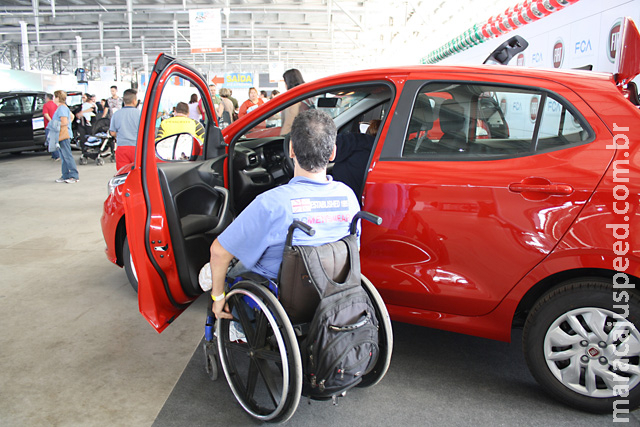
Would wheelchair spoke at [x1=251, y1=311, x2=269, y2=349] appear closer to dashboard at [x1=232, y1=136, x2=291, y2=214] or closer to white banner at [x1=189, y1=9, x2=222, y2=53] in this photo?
dashboard at [x1=232, y1=136, x2=291, y2=214]

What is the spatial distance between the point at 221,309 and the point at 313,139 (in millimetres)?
817

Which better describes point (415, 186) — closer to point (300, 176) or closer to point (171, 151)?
point (300, 176)

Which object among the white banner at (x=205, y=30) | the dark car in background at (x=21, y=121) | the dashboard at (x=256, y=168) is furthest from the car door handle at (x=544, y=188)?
the white banner at (x=205, y=30)

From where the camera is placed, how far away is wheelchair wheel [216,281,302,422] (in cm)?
183

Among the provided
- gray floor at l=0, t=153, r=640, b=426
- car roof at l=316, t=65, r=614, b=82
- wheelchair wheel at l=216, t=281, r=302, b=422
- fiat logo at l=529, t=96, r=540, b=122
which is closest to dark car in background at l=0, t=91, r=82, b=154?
gray floor at l=0, t=153, r=640, b=426

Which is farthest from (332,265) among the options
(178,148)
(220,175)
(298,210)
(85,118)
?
(85,118)

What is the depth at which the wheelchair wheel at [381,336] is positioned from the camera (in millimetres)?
2049

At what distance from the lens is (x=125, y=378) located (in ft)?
8.31

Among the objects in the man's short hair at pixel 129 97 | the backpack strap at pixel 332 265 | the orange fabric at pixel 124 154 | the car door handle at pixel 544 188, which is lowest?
the backpack strap at pixel 332 265

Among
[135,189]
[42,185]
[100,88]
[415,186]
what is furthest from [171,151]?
[100,88]

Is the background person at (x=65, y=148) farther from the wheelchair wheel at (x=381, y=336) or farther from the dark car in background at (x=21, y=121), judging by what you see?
the wheelchair wheel at (x=381, y=336)

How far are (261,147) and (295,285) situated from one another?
1.94 metres

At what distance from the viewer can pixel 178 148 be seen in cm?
312

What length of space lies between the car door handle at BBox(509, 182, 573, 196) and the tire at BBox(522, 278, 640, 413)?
1.26ft
